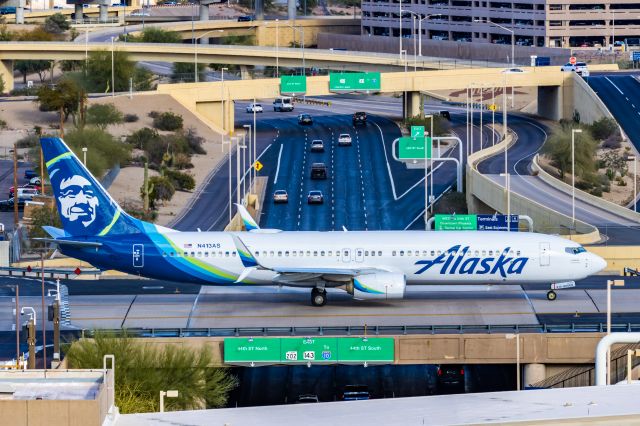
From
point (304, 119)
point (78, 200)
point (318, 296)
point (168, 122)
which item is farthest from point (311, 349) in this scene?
point (304, 119)

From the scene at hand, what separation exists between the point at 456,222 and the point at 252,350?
1291 inches

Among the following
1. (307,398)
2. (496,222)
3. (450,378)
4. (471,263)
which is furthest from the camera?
(496,222)

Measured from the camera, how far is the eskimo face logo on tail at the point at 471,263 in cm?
7181

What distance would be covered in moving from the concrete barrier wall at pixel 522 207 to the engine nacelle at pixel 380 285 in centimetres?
2255

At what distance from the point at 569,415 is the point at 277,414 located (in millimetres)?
7919

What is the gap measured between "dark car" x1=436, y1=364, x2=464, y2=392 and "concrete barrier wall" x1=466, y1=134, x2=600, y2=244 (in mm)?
23543

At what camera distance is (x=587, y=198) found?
383 feet

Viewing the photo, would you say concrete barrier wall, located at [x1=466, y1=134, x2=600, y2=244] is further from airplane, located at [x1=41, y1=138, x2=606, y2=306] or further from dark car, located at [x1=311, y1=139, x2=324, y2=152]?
dark car, located at [x1=311, y1=139, x2=324, y2=152]

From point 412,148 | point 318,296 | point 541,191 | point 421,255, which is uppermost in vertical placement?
point 421,255

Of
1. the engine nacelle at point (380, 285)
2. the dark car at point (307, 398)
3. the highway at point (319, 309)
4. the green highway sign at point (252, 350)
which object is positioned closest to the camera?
the green highway sign at point (252, 350)

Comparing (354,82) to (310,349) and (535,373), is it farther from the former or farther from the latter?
(310,349)

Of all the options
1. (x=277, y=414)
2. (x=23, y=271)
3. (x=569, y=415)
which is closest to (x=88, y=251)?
(x=23, y=271)

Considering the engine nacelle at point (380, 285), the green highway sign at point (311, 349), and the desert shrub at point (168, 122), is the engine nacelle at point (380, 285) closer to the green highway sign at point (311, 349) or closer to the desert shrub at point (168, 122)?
the green highway sign at point (311, 349)

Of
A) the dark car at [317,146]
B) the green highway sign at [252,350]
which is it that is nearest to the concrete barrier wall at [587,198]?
the dark car at [317,146]
